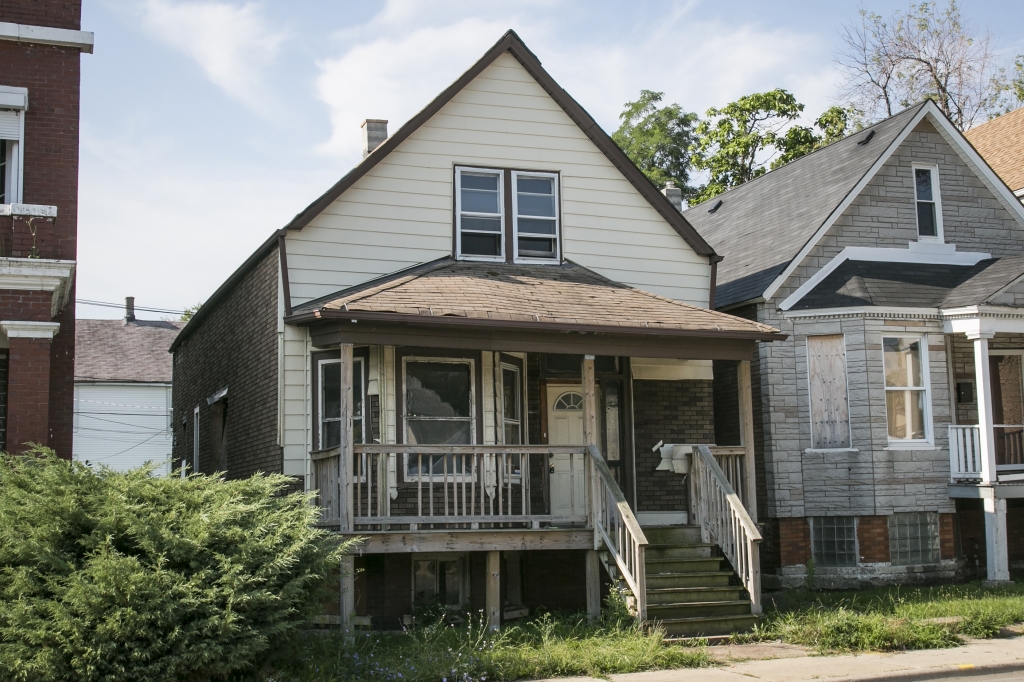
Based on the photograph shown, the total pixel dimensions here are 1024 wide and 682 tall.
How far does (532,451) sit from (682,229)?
491 cm

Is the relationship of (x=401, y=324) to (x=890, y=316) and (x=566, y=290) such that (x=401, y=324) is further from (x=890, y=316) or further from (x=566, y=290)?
(x=890, y=316)

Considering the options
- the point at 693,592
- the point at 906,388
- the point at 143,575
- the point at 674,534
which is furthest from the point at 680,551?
the point at 143,575

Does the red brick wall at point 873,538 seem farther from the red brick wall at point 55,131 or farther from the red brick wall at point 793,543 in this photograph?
the red brick wall at point 55,131

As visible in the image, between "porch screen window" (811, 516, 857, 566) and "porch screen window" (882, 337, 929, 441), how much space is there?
1.54 metres

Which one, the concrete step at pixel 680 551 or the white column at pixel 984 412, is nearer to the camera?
the concrete step at pixel 680 551

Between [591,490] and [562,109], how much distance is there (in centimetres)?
580

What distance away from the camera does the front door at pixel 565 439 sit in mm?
15000

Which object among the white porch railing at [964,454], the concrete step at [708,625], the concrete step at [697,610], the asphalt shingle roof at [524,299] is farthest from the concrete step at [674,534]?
the white porch railing at [964,454]

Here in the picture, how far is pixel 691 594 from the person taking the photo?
12.6 meters

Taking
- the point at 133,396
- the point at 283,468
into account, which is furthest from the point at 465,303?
the point at 133,396

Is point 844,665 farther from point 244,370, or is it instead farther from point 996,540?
point 244,370

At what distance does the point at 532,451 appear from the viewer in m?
13.1

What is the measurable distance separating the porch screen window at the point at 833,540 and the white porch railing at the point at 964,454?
178 centimetres

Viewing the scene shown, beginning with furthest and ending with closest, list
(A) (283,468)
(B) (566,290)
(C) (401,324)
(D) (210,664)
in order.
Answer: (B) (566,290) → (A) (283,468) → (C) (401,324) → (D) (210,664)
